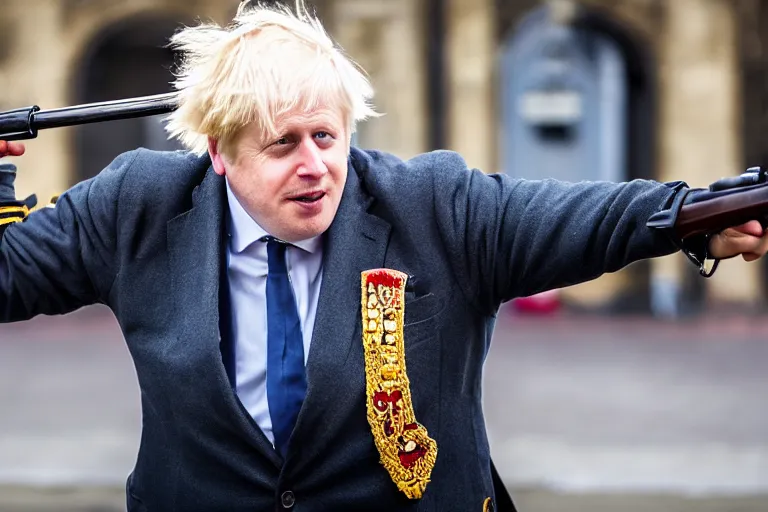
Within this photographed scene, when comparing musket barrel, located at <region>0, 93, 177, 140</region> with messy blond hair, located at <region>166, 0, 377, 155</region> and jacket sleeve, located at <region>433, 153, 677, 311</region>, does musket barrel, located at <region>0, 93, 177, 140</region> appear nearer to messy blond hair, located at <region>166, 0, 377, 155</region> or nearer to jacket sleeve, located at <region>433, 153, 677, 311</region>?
messy blond hair, located at <region>166, 0, 377, 155</region>

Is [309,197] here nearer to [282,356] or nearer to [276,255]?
[276,255]

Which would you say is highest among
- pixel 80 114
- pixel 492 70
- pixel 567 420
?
pixel 80 114

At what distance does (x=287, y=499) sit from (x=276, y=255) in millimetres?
489

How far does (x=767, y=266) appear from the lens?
1543 cm

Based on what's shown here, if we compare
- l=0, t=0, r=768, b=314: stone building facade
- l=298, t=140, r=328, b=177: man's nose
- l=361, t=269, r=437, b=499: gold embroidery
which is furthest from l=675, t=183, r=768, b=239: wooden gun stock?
l=0, t=0, r=768, b=314: stone building facade

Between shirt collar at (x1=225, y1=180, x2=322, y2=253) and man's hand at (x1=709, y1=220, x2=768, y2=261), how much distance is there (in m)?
0.80

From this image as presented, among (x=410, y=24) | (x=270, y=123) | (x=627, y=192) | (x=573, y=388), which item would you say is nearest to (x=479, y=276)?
(x=627, y=192)

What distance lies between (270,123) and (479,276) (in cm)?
53

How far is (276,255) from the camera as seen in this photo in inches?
98.0

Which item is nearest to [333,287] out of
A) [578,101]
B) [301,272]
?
[301,272]

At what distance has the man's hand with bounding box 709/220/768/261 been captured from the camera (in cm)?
218

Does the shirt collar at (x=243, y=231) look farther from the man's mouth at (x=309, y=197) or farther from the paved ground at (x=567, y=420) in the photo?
the paved ground at (x=567, y=420)

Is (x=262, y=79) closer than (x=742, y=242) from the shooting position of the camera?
No

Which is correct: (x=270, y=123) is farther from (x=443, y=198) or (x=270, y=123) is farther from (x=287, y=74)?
(x=443, y=198)
